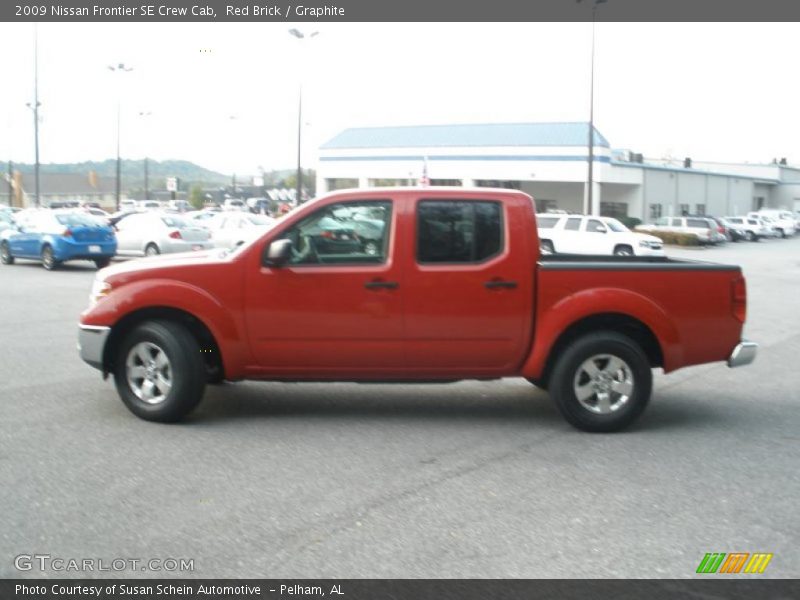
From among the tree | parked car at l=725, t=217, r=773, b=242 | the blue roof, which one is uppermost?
the blue roof

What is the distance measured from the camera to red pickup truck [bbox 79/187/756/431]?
24.1ft

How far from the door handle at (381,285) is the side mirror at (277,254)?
0.69 metres

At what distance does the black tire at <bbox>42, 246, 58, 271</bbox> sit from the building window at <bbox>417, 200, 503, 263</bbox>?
724 inches

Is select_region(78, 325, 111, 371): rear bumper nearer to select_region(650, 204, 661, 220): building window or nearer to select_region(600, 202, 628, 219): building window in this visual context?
select_region(600, 202, 628, 219): building window

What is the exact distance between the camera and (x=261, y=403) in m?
8.31

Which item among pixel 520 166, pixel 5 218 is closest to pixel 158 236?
pixel 5 218

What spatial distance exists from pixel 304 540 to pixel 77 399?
13.7 feet

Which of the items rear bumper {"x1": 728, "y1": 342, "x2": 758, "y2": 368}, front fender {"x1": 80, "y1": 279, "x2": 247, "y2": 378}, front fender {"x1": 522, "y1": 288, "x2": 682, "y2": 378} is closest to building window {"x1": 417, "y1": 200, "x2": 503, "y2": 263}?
front fender {"x1": 522, "y1": 288, "x2": 682, "y2": 378}

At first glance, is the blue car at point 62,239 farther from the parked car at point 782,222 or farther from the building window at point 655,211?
the parked car at point 782,222

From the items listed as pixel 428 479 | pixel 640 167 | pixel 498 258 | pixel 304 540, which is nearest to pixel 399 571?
pixel 304 540

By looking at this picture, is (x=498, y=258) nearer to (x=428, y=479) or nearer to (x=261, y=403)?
(x=428, y=479)

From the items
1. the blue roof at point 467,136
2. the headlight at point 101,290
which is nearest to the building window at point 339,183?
the blue roof at point 467,136

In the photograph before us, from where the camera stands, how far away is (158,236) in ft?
81.8

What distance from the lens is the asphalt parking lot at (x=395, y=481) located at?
4.80 m
